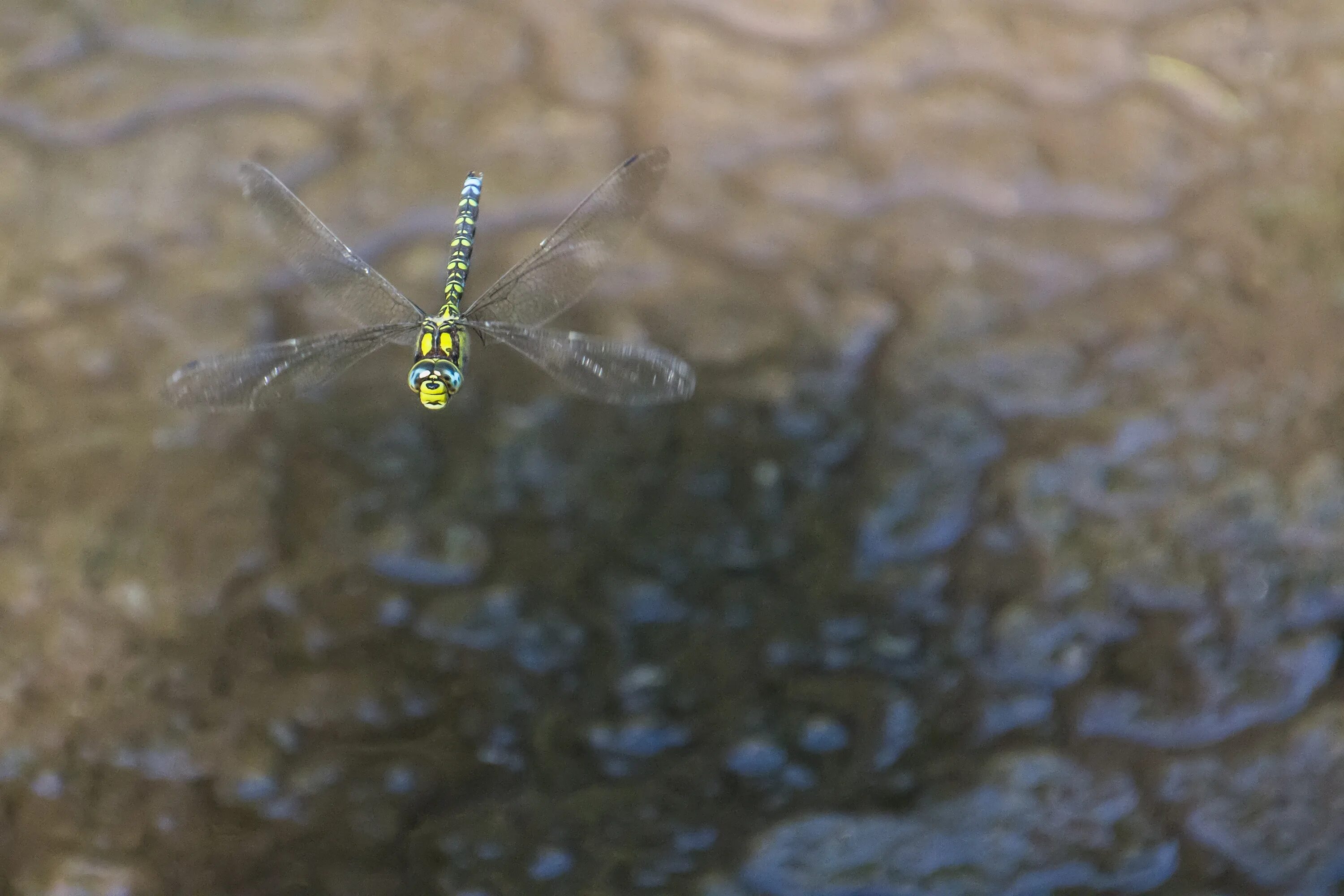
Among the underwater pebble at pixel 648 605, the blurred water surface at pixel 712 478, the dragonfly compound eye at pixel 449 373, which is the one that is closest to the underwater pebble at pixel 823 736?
the blurred water surface at pixel 712 478

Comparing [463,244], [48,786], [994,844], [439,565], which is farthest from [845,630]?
[48,786]

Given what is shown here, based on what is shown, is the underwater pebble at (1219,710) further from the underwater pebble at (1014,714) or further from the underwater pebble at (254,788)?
the underwater pebble at (254,788)

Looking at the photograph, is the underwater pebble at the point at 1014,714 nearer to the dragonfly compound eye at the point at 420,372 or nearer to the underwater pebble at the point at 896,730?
the underwater pebble at the point at 896,730

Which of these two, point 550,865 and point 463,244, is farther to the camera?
point 463,244

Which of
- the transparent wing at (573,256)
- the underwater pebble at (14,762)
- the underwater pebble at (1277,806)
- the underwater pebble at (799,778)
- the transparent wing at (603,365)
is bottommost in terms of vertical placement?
the underwater pebble at (1277,806)

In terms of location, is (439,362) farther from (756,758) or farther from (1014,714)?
(1014,714)

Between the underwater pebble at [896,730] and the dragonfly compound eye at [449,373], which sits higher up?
the dragonfly compound eye at [449,373]

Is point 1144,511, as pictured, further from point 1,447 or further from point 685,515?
point 1,447
